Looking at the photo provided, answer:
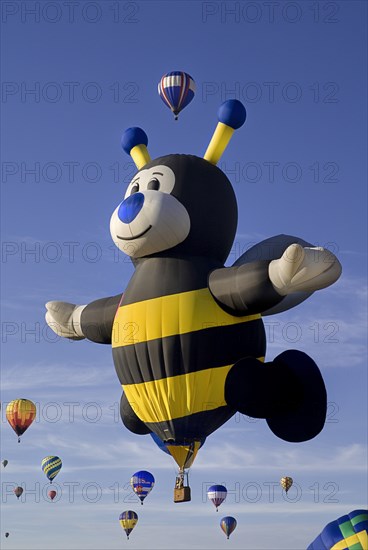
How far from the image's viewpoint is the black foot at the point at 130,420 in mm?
16750

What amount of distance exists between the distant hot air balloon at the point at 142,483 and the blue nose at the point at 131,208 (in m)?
8.77

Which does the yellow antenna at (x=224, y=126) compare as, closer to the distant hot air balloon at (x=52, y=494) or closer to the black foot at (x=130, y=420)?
the black foot at (x=130, y=420)

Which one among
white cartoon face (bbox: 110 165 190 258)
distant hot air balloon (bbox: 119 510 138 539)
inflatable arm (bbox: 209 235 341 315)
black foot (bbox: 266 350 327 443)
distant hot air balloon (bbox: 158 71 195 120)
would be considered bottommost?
black foot (bbox: 266 350 327 443)

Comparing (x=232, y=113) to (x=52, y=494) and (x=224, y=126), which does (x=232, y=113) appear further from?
(x=52, y=494)

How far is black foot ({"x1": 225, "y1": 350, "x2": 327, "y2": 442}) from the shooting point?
579 inches

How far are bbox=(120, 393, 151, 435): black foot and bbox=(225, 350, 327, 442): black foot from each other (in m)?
2.29

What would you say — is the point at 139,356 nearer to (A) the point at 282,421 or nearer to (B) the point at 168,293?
(B) the point at 168,293

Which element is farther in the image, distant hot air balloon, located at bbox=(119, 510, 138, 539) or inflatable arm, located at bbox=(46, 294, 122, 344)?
distant hot air balloon, located at bbox=(119, 510, 138, 539)

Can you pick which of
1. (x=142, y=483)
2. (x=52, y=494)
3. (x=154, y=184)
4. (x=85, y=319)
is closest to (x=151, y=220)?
(x=154, y=184)

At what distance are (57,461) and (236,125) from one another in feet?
43.9

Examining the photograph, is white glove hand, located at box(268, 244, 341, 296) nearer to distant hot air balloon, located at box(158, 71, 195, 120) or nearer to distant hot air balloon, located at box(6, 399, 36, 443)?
distant hot air balloon, located at box(158, 71, 195, 120)

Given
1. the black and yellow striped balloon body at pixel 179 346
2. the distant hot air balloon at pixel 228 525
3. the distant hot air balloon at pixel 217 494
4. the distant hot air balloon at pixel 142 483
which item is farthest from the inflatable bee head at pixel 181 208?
the distant hot air balloon at pixel 228 525

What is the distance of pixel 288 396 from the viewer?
49.5ft

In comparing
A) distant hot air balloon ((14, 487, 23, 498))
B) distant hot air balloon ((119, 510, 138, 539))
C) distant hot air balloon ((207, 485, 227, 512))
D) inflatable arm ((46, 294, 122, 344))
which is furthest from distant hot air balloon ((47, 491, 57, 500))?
inflatable arm ((46, 294, 122, 344))
